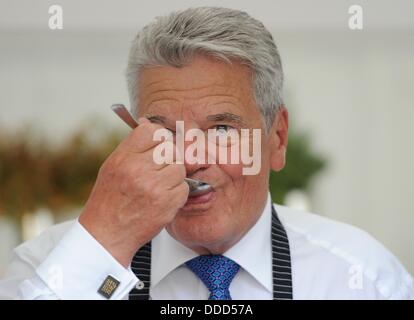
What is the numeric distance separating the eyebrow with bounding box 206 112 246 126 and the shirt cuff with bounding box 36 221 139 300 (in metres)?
0.31

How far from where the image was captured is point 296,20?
1.37 metres

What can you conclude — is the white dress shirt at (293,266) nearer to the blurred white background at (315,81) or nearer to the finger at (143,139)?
the finger at (143,139)

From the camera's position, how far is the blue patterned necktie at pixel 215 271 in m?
1.12

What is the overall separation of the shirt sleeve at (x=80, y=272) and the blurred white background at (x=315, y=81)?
0.49 meters

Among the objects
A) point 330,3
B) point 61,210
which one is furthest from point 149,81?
point 61,210

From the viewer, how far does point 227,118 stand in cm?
114

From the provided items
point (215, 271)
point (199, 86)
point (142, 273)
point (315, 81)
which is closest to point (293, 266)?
point (215, 271)

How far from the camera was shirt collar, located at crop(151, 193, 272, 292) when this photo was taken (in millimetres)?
1167

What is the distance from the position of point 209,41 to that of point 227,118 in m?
0.14

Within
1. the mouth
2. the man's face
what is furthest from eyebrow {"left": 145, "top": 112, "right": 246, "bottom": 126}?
the mouth

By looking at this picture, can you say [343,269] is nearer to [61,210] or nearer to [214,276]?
[214,276]

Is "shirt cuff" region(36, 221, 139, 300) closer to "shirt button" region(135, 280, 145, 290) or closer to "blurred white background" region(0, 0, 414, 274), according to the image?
"shirt button" region(135, 280, 145, 290)

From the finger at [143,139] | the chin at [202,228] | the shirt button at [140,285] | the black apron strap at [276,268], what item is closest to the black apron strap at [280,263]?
the black apron strap at [276,268]

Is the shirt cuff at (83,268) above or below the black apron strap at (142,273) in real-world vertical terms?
above
